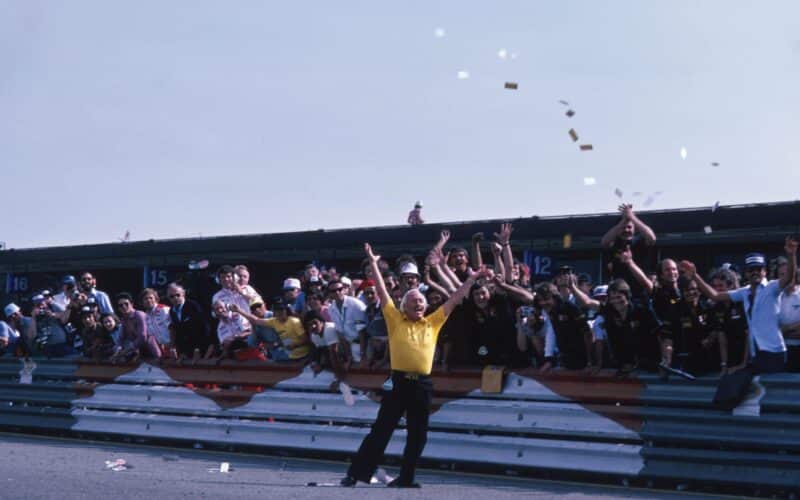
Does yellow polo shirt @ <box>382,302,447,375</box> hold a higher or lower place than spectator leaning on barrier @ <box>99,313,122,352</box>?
lower

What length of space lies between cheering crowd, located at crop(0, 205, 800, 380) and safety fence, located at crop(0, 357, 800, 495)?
225 millimetres

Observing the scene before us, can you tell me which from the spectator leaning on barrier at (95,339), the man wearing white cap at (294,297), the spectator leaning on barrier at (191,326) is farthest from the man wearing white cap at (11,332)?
the man wearing white cap at (294,297)

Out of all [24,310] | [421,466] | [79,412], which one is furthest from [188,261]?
[421,466]

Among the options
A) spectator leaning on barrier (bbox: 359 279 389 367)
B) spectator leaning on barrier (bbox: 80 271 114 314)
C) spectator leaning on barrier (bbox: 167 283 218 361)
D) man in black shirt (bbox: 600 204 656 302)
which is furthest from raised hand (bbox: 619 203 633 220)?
spectator leaning on barrier (bbox: 80 271 114 314)

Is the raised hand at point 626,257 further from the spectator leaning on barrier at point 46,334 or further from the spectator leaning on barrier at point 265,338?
the spectator leaning on barrier at point 46,334

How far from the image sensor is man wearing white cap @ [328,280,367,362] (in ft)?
46.4

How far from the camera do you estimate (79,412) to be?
17344 millimetres

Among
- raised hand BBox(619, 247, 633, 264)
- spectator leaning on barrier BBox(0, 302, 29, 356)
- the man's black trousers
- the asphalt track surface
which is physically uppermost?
raised hand BBox(619, 247, 633, 264)

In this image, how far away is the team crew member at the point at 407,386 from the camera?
11625mm

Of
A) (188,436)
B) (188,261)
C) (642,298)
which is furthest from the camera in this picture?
(188,261)

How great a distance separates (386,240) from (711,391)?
14.1 m

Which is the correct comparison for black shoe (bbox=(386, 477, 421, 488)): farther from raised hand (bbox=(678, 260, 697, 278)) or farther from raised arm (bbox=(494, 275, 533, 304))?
raised hand (bbox=(678, 260, 697, 278))

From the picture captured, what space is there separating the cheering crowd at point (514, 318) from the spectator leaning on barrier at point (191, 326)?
0.04 ft

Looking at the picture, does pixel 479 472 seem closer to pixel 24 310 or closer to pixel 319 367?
pixel 319 367
